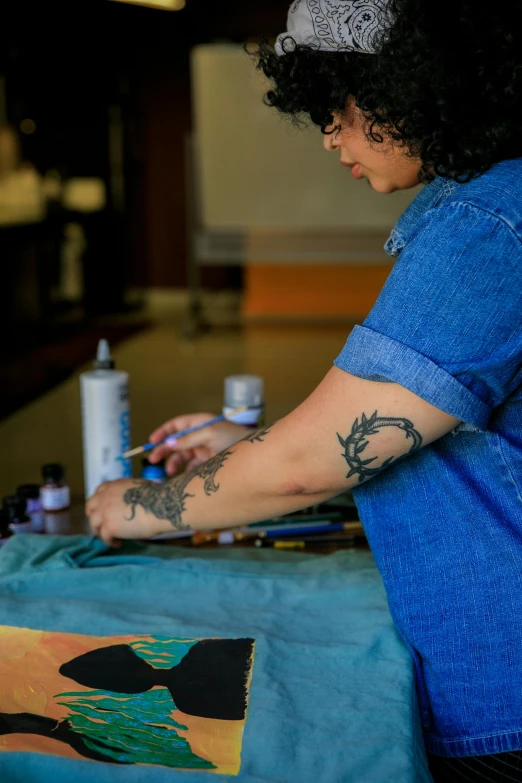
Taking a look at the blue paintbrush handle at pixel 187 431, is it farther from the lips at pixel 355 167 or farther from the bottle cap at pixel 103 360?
the lips at pixel 355 167

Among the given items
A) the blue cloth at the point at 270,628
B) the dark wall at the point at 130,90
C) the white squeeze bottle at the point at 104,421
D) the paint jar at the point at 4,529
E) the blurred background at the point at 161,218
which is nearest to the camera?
the blue cloth at the point at 270,628

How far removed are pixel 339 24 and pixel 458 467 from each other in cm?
43

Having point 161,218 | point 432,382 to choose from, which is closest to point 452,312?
point 432,382

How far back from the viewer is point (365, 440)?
81 cm

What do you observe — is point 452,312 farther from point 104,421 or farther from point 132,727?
point 104,421

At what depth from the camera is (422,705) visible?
896mm

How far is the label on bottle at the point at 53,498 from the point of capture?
4.38 ft

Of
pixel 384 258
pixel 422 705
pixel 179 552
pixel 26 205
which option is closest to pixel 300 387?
pixel 384 258

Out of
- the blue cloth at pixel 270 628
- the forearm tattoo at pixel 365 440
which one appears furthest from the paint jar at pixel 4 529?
the forearm tattoo at pixel 365 440

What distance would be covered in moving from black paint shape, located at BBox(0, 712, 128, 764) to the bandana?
2.14 ft

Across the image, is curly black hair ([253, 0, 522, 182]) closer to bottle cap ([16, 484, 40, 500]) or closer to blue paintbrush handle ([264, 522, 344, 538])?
blue paintbrush handle ([264, 522, 344, 538])

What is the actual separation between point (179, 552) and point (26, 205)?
4.37 m

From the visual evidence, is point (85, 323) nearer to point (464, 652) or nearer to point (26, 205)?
point (26, 205)

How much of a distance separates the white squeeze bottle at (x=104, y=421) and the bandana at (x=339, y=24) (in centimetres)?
62
